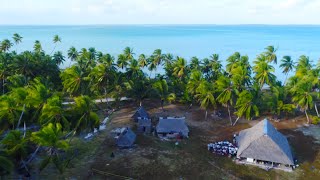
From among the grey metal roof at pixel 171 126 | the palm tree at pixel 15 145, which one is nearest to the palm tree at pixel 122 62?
the grey metal roof at pixel 171 126

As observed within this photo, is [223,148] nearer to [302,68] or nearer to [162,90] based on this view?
[162,90]

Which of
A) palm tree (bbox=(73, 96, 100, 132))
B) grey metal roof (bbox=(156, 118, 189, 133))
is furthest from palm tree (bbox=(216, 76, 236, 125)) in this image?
palm tree (bbox=(73, 96, 100, 132))

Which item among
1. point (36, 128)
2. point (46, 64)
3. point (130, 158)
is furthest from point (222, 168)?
point (46, 64)

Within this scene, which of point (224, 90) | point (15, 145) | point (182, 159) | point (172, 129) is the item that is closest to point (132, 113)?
point (172, 129)

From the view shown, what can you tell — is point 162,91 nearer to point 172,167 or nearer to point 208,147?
point 208,147

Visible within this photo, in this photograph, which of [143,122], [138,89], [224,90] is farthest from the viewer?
[138,89]

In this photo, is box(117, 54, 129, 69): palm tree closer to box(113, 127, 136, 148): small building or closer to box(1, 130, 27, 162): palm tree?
box(113, 127, 136, 148): small building
